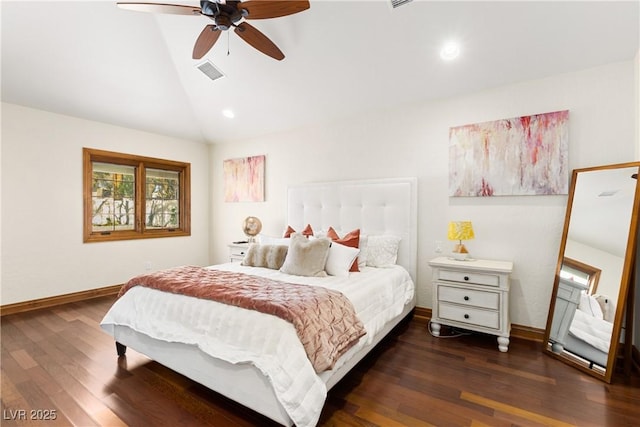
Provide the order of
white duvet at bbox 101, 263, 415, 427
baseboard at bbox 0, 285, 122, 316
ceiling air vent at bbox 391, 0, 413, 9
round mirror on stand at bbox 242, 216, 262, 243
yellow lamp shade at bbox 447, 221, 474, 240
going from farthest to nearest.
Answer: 1. round mirror on stand at bbox 242, 216, 262, 243
2. baseboard at bbox 0, 285, 122, 316
3. yellow lamp shade at bbox 447, 221, 474, 240
4. ceiling air vent at bbox 391, 0, 413, 9
5. white duvet at bbox 101, 263, 415, 427

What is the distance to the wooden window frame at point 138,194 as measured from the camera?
4164 millimetres

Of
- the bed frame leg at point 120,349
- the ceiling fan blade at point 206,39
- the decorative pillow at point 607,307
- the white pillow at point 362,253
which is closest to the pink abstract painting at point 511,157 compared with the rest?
the decorative pillow at point 607,307

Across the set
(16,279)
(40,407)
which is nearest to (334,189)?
(40,407)

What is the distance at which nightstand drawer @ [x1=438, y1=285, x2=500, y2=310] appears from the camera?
2.65m

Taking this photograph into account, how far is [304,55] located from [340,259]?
217 cm

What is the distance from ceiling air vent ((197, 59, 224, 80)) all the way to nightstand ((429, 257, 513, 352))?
11.0 feet

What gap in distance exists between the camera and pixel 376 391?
2.04 m

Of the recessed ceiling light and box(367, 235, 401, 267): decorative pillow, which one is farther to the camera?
box(367, 235, 401, 267): decorative pillow

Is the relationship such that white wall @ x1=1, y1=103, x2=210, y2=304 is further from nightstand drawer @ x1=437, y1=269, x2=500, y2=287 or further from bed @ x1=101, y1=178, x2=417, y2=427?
nightstand drawer @ x1=437, y1=269, x2=500, y2=287

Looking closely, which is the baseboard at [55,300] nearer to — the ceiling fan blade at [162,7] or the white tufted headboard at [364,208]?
the white tufted headboard at [364,208]

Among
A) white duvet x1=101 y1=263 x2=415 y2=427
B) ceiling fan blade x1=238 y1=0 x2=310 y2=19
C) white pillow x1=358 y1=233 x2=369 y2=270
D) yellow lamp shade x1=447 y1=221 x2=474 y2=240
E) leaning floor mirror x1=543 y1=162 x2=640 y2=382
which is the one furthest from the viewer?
white pillow x1=358 y1=233 x2=369 y2=270

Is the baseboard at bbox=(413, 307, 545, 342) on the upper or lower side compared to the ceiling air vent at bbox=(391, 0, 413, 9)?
lower

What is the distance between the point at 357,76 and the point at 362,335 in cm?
266

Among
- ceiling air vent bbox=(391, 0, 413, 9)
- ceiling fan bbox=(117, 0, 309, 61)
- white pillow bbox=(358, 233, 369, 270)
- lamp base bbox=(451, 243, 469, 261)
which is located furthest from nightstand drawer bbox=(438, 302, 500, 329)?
ceiling fan bbox=(117, 0, 309, 61)
